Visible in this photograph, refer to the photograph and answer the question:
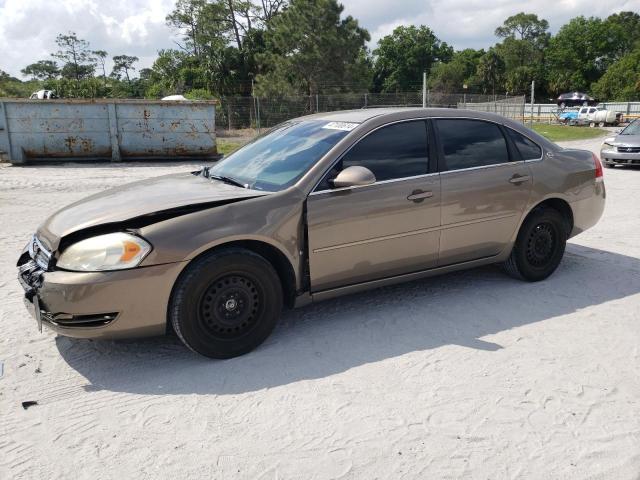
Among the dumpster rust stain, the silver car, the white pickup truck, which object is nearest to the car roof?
the silver car

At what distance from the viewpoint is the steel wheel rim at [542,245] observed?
5188 millimetres

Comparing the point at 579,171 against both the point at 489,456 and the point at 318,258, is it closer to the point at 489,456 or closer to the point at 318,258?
the point at 318,258

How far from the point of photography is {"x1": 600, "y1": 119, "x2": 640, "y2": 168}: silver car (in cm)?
1434

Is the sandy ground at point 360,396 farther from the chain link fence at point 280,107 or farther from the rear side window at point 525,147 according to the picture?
the chain link fence at point 280,107

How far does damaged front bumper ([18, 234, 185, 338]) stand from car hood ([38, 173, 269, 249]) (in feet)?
1.00

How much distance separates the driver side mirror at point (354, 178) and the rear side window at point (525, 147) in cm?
180

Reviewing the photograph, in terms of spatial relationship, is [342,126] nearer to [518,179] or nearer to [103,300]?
[518,179]

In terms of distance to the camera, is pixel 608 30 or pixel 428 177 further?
pixel 608 30

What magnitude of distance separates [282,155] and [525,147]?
7.56 ft

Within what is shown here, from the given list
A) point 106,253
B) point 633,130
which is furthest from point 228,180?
point 633,130

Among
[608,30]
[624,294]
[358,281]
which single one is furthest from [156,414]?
[608,30]

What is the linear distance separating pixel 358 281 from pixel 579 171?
2.68 metres

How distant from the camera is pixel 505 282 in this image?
5.32 metres

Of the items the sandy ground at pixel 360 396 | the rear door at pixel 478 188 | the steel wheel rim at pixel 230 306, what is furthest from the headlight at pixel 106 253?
the rear door at pixel 478 188
